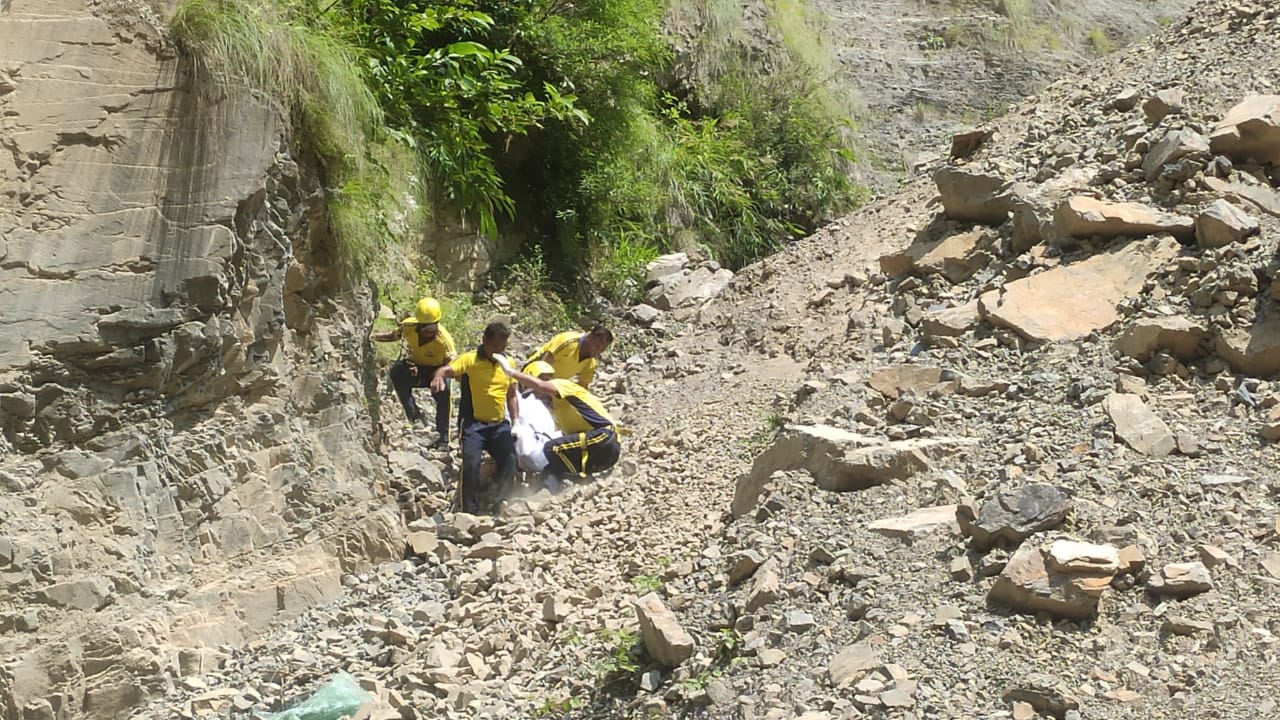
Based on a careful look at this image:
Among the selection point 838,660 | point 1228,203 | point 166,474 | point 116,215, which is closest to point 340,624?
point 166,474

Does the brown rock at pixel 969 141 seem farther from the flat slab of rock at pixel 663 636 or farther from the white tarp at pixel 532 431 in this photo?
the flat slab of rock at pixel 663 636

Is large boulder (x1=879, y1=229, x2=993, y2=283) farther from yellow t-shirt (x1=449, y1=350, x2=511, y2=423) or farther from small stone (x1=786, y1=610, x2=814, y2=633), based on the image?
small stone (x1=786, y1=610, x2=814, y2=633)

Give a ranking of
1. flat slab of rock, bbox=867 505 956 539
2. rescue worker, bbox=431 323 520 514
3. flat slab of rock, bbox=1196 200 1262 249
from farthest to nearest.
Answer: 1. rescue worker, bbox=431 323 520 514
2. flat slab of rock, bbox=1196 200 1262 249
3. flat slab of rock, bbox=867 505 956 539

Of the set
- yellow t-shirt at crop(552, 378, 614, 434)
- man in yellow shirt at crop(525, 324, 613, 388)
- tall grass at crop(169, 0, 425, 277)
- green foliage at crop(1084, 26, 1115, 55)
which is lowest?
green foliage at crop(1084, 26, 1115, 55)

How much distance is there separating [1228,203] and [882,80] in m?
7.41

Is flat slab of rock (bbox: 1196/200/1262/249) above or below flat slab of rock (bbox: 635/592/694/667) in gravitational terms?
above

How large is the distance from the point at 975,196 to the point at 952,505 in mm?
3285

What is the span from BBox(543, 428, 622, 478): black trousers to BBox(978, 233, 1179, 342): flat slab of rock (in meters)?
2.06

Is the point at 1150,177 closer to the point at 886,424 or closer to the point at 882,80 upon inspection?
the point at 886,424

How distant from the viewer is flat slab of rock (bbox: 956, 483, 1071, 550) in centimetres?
465

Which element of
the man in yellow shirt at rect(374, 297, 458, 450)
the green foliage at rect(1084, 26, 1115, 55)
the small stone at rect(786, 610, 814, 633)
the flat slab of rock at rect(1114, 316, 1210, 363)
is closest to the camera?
the small stone at rect(786, 610, 814, 633)

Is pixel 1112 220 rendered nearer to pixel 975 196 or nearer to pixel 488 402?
pixel 975 196

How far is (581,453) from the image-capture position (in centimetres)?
703

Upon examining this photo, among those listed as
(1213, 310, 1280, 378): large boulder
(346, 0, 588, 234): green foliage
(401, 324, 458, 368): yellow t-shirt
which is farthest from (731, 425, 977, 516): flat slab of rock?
(346, 0, 588, 234): green foliage
